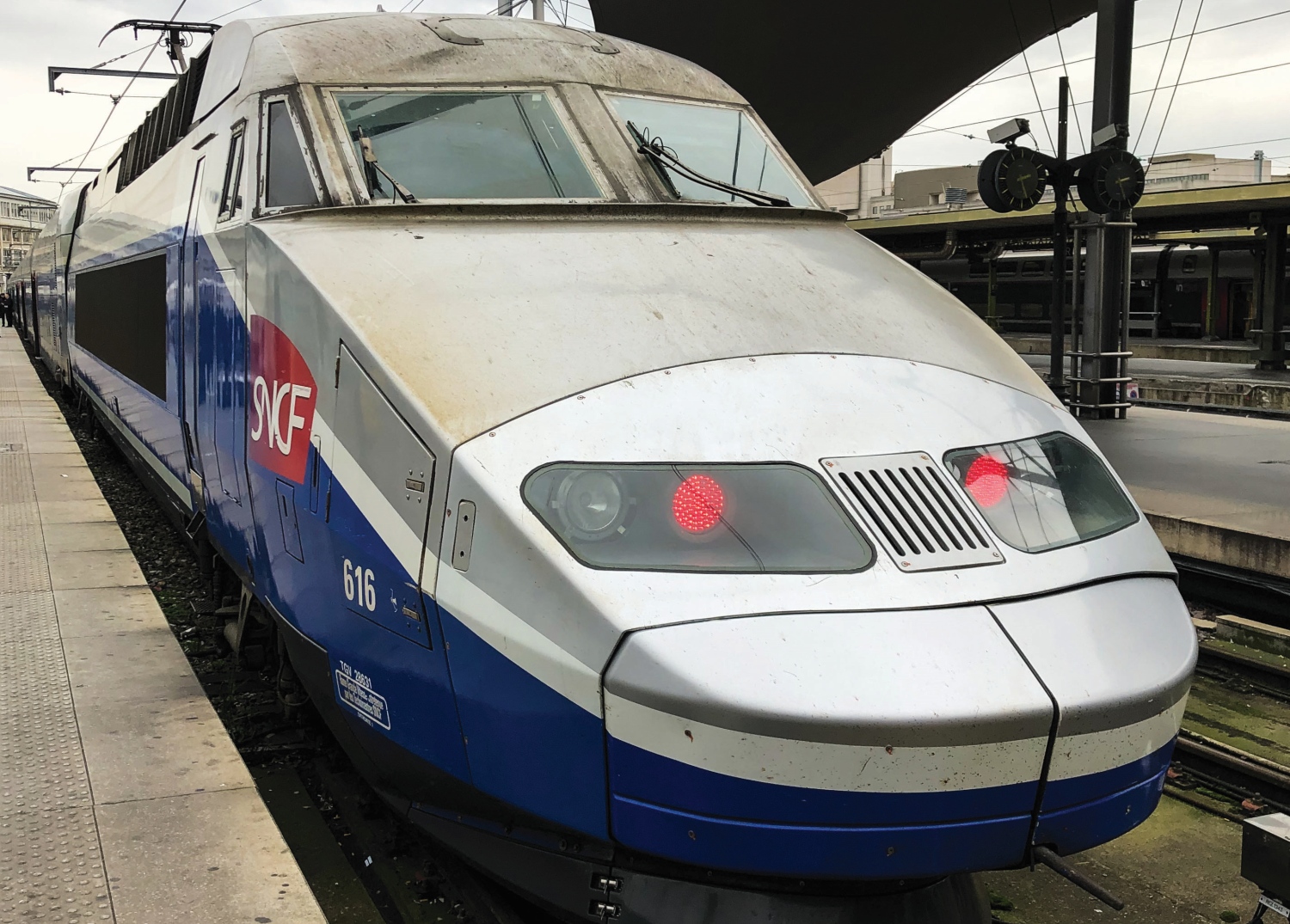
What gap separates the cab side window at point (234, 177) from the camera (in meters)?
4.76

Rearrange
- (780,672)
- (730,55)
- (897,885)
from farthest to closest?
(730,55) < (897,885) < (780,672)

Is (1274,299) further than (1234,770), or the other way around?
(1274,299)

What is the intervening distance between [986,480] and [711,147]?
232 centimetres

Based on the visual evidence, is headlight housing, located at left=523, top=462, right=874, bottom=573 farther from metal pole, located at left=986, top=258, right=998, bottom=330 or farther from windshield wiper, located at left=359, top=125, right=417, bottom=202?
metal pole, located at left=986, top=258, right=998, bottom=330

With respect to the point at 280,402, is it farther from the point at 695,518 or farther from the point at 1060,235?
the point at 1060,235

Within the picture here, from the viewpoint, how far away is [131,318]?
7.94 metres

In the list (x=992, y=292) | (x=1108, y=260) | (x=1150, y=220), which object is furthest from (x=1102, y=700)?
(x=992, y=292)

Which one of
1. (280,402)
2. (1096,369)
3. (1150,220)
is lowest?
(1096,369)

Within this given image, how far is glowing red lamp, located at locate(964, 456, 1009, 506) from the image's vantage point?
319 cm

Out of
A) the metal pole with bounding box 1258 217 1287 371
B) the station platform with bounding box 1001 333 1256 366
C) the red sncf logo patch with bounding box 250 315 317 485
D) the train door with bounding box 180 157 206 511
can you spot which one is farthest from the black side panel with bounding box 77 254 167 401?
the metal pole with bounding box 1258 217 1287 371

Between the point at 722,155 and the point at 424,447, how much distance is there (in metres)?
2.43

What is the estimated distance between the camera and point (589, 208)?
4.18m

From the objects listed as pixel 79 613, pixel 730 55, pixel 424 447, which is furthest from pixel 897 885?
pixel 730 55

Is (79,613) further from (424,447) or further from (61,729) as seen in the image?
(424,447)
